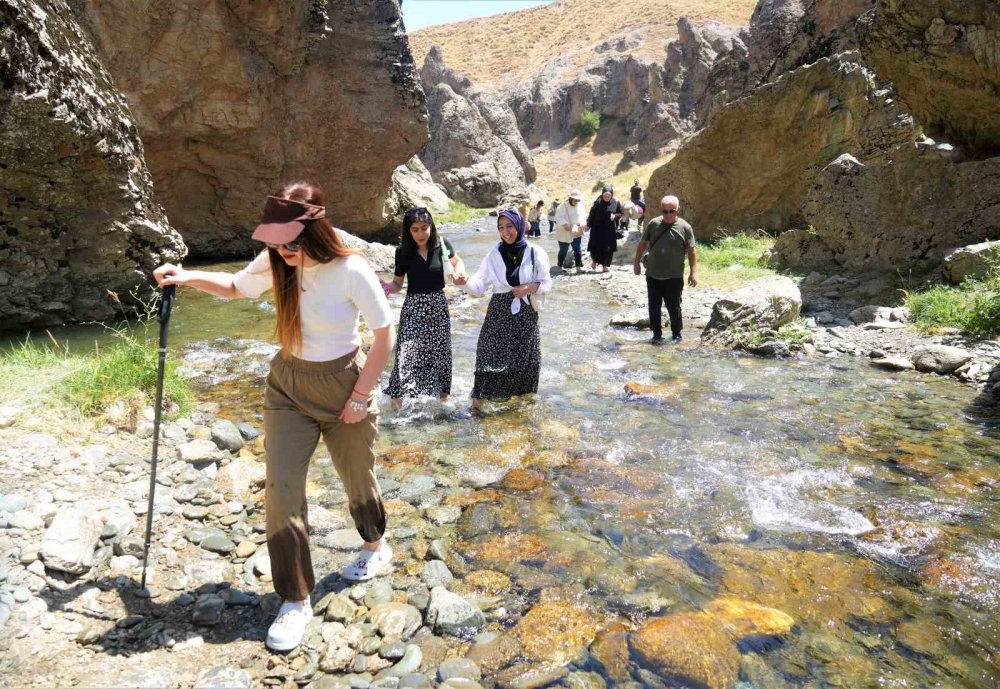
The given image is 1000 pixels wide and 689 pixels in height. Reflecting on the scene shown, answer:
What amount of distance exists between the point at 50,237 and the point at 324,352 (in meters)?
6.91

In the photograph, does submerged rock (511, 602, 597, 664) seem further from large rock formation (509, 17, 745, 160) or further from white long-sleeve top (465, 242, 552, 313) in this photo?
large rock formation (509, 17, 745, 160)

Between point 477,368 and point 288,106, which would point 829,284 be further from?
point 288,106

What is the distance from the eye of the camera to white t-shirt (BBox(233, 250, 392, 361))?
2768 mm

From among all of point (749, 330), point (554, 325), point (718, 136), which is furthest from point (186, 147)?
point (749, 330)

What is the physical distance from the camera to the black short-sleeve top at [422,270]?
568 cm

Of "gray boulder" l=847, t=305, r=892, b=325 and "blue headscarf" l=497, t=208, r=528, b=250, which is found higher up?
"blue headscarf" l=497, t=208, r=528, b=250

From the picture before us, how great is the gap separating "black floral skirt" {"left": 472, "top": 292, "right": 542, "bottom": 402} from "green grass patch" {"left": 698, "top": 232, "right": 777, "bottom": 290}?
665 centimetres

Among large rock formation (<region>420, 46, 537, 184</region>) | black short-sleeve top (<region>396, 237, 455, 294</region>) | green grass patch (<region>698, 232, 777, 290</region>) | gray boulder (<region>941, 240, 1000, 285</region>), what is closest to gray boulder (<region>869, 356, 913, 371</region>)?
gray boulder (<region>941, 240, 1000, 285</region>)

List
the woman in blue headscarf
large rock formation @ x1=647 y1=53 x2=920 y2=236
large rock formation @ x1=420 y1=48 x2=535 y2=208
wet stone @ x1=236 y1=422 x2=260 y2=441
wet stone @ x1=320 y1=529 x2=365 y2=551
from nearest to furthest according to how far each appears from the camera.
A: 1. wet stone @ x1=320 y1=529 x2=365 y2=551
2. wet stone @ x1=236 y1=422 x2=260 y2=441
3. the woman in blue headscarf
4. large rock formation @ x1=647 y1=53 x2=920 y2=236
5. large rock formation @ x1=420 y1=48 x2=535 y2=208

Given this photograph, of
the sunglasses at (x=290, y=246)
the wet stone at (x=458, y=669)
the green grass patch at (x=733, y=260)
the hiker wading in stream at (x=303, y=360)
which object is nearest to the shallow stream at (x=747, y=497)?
the wet stone at (x=458, y=669)

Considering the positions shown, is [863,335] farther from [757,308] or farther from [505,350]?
[505,350]

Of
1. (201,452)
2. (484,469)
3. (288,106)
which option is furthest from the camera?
(288,106)

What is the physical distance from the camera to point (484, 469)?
15.7 feet

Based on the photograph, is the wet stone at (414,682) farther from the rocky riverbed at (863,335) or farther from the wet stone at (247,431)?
the rocky riverbed at (863,335)
